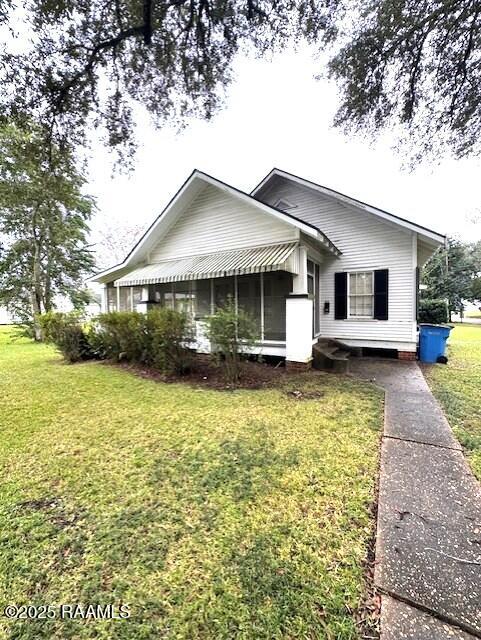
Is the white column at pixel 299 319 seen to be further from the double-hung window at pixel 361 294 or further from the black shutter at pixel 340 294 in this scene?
the double-hung window at pixel 361 294

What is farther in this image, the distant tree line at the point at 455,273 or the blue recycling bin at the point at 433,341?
the distant tree line at the point at 455,273

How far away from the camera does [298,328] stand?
26.9 feet

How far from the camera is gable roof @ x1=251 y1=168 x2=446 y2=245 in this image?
9.03 meters

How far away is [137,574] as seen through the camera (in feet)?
6.73

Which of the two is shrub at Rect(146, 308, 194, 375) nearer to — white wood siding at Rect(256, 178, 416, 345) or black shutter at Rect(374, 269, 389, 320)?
white wood siding at Rect(256, 178, 416, 345)

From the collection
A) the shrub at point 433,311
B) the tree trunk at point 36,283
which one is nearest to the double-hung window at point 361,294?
the shrub at point 433,311

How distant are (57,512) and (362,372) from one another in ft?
25.3

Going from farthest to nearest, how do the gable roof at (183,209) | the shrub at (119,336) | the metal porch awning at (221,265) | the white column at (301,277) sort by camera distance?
the shrub at (119,336), the white column at (301,277), the gable roof at (183,209), the metal porch awning at (221,265)

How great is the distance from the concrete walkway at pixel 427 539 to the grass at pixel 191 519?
0.19 m

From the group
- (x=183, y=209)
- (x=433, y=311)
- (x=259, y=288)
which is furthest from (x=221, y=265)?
(x=433, y=311)

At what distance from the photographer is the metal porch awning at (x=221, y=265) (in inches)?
310

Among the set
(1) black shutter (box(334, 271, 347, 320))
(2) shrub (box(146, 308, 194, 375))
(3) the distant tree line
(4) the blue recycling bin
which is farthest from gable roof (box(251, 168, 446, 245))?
(3) the distant tree line

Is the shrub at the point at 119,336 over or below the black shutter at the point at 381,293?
below

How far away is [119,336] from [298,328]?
5.95 m
